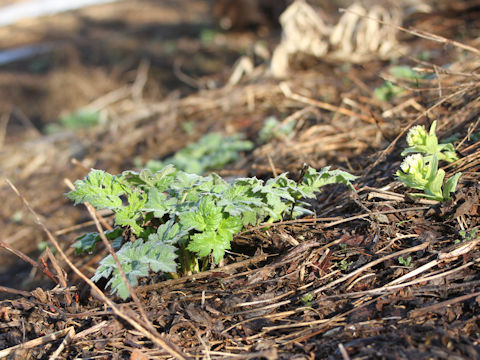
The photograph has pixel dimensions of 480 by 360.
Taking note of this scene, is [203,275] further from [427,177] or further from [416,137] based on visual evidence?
[416,137]

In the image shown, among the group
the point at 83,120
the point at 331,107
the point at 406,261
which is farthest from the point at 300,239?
the point at 83,120

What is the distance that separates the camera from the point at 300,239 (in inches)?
68.7

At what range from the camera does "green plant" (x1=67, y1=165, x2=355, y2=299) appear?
1.47 meters

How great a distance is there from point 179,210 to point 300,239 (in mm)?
533

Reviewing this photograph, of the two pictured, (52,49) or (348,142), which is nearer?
(348,142)

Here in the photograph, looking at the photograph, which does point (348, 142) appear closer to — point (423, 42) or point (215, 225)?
point (215, 225)

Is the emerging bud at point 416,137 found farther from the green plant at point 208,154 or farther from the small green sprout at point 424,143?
the green plant at point 208,154

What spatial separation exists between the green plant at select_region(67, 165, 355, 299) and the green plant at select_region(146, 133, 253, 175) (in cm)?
100

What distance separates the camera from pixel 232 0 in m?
7.44

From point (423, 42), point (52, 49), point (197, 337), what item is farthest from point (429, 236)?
point (52, 49)

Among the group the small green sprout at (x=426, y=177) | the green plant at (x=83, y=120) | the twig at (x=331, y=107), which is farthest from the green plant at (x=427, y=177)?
the green plant at (x=83, y=120)

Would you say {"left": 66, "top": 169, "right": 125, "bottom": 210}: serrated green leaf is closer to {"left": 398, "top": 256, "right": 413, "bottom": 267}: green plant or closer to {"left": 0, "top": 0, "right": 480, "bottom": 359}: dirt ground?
{"left": 0, "top": 0, "right": 480, "bottom": 359}: dirt ground

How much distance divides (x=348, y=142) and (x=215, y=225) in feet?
4.61

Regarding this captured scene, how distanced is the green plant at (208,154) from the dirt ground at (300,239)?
0.10 m
